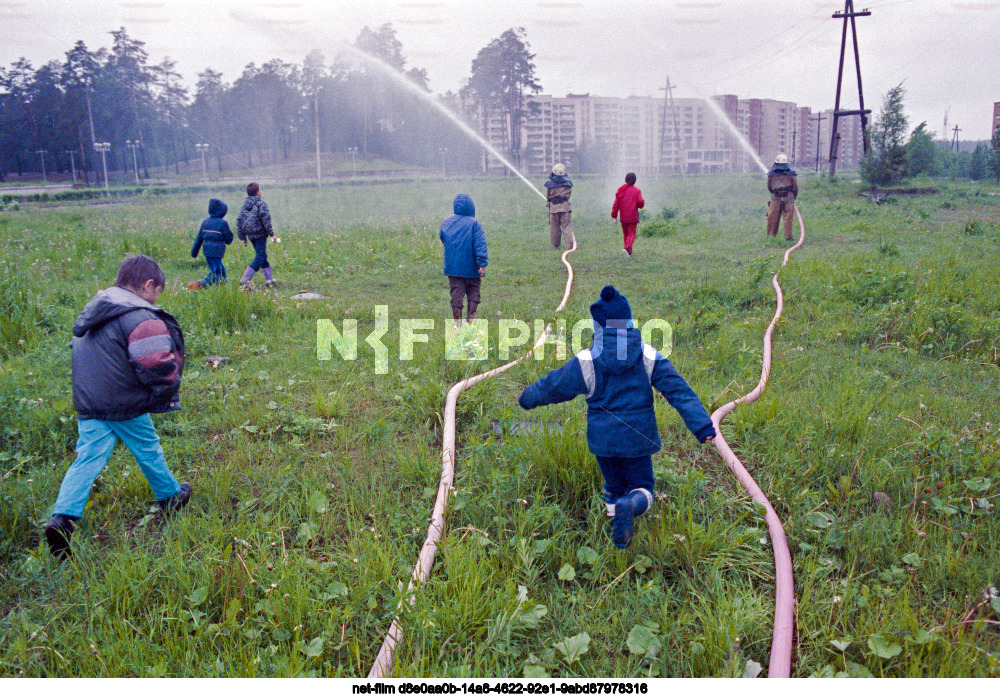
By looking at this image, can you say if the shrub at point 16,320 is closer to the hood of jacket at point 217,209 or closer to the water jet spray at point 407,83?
the hood of jacket at point 217,209

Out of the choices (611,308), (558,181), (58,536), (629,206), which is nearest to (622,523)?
(611,308)

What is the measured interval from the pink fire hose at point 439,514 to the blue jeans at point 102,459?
1.71 meters

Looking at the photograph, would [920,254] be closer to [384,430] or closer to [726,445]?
[726,445]

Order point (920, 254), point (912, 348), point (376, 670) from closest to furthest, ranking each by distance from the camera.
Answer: point (376, 670) < point (912, 348) < point (920, 254)

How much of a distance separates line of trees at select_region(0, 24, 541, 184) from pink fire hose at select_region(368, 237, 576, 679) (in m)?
16.4

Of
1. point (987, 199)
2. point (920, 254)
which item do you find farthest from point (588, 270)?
point (987, 199)

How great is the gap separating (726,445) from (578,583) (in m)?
1.68

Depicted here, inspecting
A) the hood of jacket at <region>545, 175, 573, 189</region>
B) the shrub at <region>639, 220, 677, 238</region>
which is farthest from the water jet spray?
the shrub at <region>639, 220, 677, 238</region>

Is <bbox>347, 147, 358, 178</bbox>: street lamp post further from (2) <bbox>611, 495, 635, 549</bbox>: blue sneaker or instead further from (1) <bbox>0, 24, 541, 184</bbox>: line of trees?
(2) <bbox>611, 495, 635, 549</bbox>: blue sneaker

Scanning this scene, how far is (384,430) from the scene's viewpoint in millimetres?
5230

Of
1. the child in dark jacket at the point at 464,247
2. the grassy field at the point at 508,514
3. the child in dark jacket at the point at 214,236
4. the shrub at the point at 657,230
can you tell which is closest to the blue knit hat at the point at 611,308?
the grassy field at the point at 508,514

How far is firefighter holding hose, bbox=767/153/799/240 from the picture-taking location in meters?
14.2

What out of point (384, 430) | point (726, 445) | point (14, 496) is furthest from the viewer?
point (384, 430)

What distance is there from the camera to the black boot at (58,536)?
376 cm
